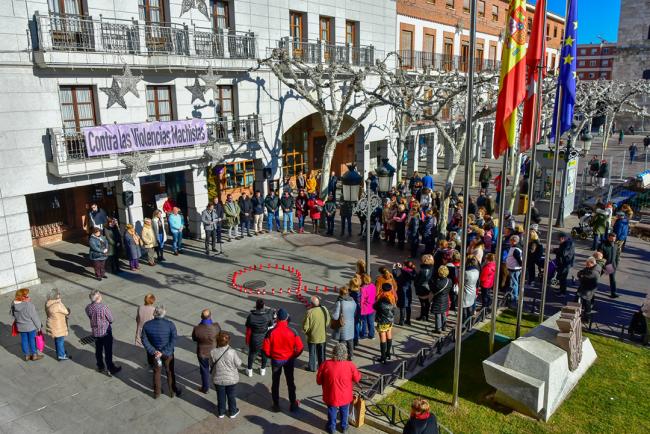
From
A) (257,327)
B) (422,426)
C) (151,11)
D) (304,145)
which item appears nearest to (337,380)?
(422,426)

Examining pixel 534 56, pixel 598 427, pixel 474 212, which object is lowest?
pixel 598 427

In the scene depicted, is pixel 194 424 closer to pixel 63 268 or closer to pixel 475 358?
→ pixel 475 358

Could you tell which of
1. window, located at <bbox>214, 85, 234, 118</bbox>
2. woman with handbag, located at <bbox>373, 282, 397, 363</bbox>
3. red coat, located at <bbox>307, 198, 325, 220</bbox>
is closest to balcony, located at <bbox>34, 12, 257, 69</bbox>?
window, located at <bbox>214, 85, 234, 118</bbox>

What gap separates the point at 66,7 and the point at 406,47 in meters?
20.5

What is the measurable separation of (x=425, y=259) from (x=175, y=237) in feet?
31.3

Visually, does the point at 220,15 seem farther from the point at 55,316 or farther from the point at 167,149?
the point at 55,316

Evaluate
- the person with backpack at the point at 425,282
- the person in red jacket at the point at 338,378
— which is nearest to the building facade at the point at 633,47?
the person with backpack at the point at 425,282

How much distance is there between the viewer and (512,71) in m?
9.06

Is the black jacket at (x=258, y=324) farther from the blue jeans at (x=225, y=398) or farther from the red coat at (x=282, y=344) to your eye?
the blue jeans at (x=225, y=398)

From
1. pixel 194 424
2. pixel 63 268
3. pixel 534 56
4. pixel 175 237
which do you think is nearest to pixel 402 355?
pixel 194 424

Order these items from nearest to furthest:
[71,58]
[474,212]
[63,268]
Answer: [71,58] < [63,268] < [474,212]

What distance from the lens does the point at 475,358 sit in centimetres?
1109

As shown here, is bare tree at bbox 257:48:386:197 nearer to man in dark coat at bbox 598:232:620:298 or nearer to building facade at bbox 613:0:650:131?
man in dark coat at bbox 598:232:620:298

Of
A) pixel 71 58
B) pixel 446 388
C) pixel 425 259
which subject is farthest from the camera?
pixel 71 58
